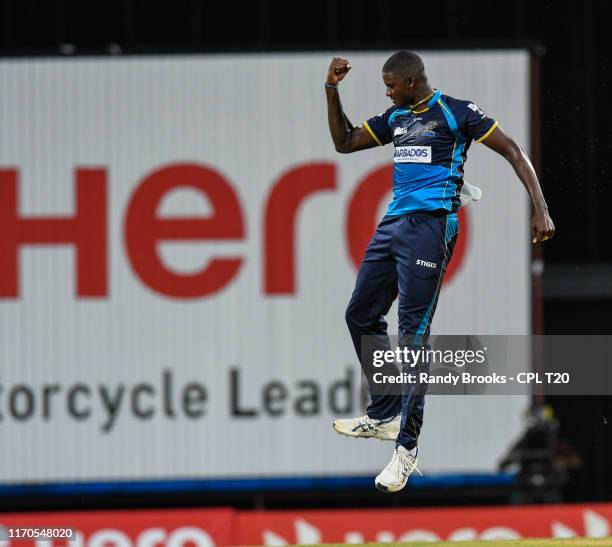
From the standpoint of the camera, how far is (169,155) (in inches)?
669

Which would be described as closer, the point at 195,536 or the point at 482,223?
the point at 195,536

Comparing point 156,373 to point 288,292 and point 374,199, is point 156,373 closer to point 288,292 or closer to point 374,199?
point 288,292

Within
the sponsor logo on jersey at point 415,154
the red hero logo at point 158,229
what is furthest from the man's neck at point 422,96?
the red hero logo at point 158,229

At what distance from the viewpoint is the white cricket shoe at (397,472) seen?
954cm

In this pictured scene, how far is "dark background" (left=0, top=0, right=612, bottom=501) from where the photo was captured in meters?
18.1

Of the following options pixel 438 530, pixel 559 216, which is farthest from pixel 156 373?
pixel 559 216

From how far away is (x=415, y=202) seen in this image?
9750 mm

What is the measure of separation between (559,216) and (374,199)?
276 cm

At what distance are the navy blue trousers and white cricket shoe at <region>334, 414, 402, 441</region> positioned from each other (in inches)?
10.8

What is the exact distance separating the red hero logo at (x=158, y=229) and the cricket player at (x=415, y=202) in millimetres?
7005

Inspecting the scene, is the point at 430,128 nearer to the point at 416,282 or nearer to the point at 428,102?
the point at 428,102

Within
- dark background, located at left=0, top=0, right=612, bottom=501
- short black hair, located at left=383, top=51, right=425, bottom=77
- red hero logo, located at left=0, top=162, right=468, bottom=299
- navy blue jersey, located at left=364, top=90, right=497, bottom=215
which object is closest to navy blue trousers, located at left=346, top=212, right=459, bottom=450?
navy blue jersey, located at left=364, top=90, right=497, bottom=215

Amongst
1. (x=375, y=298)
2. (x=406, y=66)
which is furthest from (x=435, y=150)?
(x=375, y=298)

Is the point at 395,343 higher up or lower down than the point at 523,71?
lower down
